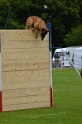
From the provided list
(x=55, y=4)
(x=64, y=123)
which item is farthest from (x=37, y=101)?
(x=55, y=4)

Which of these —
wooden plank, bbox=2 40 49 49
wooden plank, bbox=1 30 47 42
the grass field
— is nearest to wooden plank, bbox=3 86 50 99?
the grass field

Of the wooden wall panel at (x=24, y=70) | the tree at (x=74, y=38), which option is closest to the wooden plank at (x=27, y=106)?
the wooden wall panel at (x=24, y=70)

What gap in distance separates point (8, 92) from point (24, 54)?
1.09m

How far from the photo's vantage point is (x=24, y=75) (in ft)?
41.3

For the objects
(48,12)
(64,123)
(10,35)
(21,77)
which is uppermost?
(48,12)

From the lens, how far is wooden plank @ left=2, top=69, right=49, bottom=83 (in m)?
12.3

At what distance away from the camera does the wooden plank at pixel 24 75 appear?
40.2ft

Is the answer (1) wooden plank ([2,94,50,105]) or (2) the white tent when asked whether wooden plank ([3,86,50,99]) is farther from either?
(2) the white tent

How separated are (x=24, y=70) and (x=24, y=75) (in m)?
0.13

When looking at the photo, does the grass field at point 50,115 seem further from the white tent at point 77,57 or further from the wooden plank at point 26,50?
the white tent at point 77,57

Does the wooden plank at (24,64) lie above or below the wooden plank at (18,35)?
below

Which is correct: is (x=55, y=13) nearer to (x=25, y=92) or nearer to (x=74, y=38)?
(x=74, y=38)

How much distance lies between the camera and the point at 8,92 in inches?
484

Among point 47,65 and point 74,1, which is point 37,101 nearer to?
point 47,65
